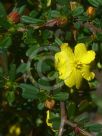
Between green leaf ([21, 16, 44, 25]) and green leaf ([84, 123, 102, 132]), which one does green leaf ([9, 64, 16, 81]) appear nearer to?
green leaf ([21, 16, 44, 25])

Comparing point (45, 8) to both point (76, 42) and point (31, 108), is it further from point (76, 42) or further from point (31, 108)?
point (31, 108)

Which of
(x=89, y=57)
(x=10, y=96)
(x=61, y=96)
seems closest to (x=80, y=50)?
(x=89, y=57)

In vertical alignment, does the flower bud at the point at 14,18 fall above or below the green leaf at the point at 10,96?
above

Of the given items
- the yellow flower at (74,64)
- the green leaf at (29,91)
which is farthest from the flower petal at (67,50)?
the green leaf at (29,91)

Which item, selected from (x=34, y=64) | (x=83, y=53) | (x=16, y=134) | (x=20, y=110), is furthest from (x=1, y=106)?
(x=83, y=53)

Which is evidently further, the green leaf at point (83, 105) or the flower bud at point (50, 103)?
the green leaf at point (83, 105)

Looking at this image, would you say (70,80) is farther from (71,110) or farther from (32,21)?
(32,21)

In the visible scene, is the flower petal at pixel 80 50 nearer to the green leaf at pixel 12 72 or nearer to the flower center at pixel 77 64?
the flower center at pixel 77 64
